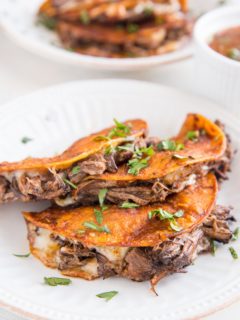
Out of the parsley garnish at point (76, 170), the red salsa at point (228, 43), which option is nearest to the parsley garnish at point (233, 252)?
the parsley garnish at point (76, 170)

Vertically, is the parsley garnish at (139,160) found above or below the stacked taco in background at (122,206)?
above

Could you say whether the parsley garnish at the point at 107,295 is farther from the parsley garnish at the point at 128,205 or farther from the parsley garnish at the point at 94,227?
the parsley garnish at the point at 128,205

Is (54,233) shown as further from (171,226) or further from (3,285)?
(171,226)

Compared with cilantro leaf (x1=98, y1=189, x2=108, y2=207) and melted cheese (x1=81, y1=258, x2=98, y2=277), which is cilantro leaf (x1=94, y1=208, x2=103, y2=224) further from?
melted cheese (x1=81, y1=258, x2=98, y2=277)

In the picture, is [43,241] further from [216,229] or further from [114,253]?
[216,229]

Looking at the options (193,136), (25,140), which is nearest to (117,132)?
(193,136)

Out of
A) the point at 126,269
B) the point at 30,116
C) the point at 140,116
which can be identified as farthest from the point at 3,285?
the point at 140,116
